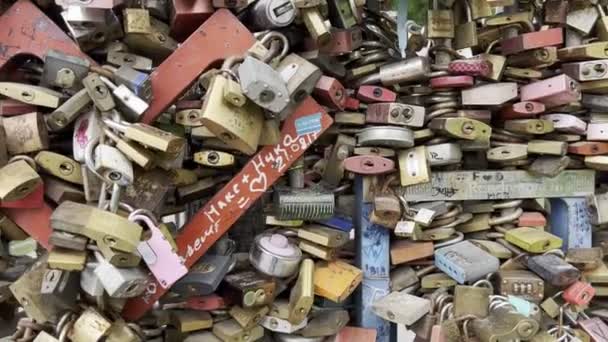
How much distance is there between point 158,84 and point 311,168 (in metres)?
0.32

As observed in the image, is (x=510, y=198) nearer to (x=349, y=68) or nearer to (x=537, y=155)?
(x=537, y=155)

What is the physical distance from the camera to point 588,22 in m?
1.09

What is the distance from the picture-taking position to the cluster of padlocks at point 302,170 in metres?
0.89

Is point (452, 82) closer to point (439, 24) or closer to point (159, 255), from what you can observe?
point (439, 24)

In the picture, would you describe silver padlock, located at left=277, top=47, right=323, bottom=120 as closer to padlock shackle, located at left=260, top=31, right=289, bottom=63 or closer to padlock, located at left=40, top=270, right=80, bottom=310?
padlock shackle, located at left=260, top=31, right=289, bottom=63

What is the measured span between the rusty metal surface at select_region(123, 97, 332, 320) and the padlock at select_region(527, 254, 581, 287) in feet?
1.45

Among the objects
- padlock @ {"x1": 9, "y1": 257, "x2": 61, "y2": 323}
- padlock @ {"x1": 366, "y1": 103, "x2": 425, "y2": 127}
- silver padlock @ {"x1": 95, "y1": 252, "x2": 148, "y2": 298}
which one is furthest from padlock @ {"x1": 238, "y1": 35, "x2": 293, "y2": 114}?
padlock @ {"x1": 9, "y1": 257, "x2": 61, "y2": 323}

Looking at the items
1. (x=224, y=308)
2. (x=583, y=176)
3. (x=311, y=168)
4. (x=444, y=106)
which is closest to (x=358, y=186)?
(x=311, y=168)

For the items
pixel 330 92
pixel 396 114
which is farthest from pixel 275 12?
pixel 396 114

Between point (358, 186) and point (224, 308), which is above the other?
point (358, 186)

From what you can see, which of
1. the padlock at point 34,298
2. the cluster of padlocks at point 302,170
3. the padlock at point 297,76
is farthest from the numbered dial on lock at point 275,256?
the padlock at point 34,298

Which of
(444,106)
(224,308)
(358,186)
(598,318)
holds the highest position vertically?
(444,106)

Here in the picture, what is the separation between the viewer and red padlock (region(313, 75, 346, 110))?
3.31ft

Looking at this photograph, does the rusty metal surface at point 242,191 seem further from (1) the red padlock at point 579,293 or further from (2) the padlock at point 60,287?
(1) the red padlock at point 579,293
